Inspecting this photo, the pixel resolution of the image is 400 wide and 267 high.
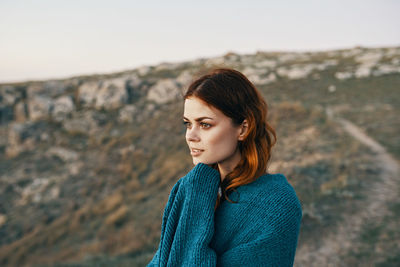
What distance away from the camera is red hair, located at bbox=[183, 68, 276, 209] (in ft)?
5.49

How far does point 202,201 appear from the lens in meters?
1.57

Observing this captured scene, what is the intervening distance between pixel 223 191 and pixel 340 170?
25.5ft

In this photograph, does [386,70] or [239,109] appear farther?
[386,70]

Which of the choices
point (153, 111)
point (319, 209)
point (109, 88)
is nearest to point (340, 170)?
point (319, 209)

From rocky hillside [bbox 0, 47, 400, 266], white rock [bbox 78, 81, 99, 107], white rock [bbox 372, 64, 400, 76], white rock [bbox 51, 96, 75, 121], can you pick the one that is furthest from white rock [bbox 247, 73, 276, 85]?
white rock [bbox 51, 96, 75, 121]

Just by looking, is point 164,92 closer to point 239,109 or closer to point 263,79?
point 263,79

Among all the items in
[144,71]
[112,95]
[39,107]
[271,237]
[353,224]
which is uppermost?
[144,71]

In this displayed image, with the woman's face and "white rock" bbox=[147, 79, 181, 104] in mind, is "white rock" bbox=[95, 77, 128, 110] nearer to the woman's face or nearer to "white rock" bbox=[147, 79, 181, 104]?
"white rock" bbox=[147, 79, 181, 104]

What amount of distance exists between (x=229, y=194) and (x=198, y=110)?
628mm

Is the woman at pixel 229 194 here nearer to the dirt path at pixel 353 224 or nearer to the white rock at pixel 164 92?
the dirt path at pixel 353 224

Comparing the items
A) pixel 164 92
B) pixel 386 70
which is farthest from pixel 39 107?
pixel 386 70

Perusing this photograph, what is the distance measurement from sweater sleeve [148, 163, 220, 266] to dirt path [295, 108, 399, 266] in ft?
13.5

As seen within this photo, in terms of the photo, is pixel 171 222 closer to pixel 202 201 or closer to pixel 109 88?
pixel 202 201

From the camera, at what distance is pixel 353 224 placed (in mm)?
5613
